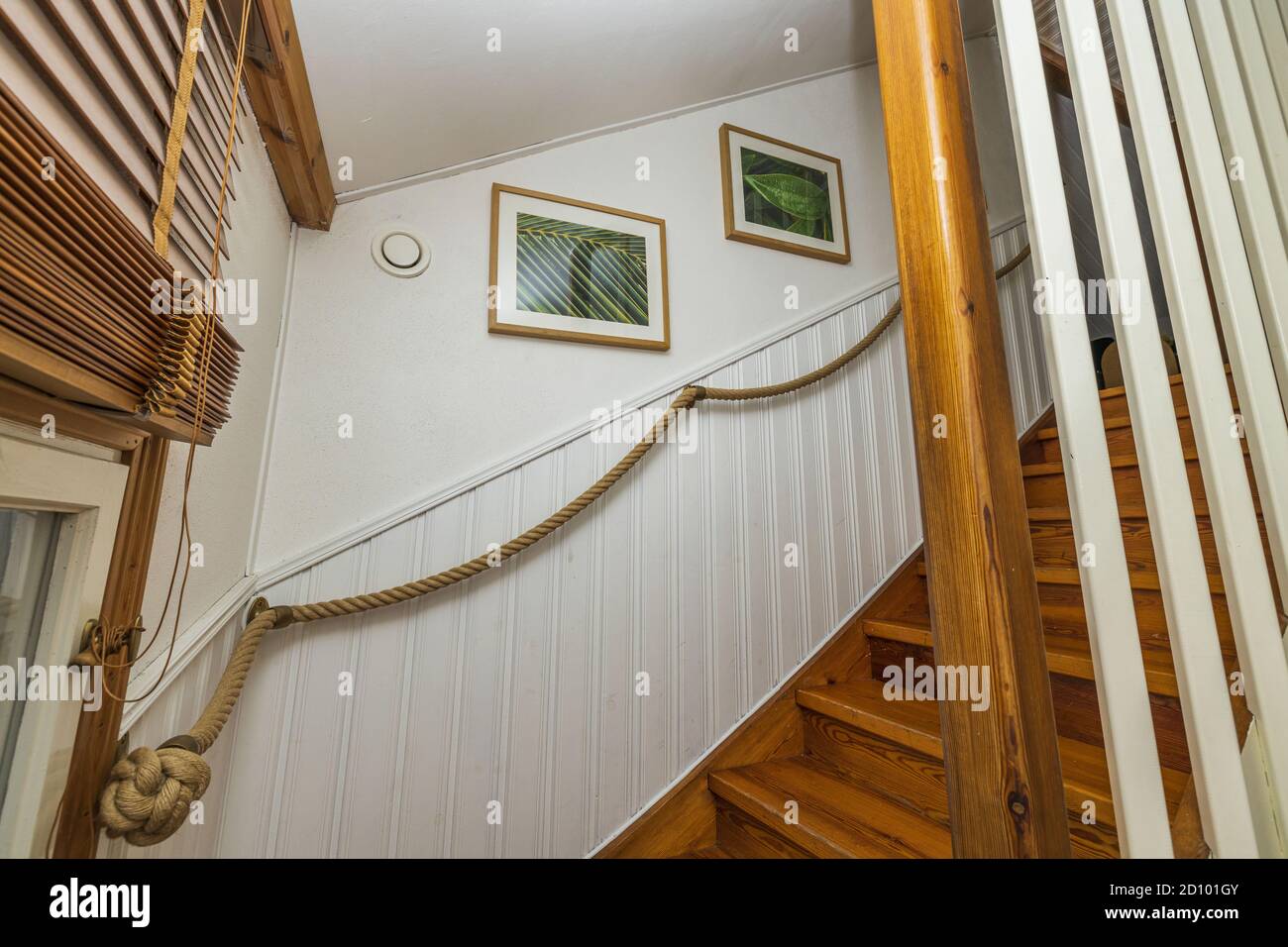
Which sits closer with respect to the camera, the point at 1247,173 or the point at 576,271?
the point at 1247,173

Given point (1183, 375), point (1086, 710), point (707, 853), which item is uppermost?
point (1183, 375)

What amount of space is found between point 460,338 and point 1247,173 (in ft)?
5.06

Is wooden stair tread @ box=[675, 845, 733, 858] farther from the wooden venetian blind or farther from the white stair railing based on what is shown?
the wooden venetian blind

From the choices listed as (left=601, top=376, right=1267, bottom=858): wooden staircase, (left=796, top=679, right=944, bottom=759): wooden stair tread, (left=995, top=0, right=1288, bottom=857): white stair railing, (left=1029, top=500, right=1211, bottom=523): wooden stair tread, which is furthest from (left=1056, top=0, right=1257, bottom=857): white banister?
(left=1029, top=500, right=1211, bottom=523): wooden stair tread

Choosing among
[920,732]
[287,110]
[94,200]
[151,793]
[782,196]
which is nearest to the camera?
[94,200]

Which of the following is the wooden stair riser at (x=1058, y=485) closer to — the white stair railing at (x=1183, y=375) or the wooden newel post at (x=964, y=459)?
the white stair railing at (x=1183, y=375)

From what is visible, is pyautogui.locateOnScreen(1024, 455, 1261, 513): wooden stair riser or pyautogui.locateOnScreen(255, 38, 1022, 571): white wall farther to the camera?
pyautogui.locateOnScreen(1024, 455, 1261, 513): wooden stair riser

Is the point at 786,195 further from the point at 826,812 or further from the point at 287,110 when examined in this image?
the point at 826,812

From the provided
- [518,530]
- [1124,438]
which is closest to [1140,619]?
[1124,438]

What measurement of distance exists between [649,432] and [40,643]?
1311mm

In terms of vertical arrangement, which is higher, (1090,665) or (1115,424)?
(1115,424)

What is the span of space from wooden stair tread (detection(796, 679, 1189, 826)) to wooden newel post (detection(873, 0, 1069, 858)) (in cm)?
24

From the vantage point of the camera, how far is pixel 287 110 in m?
1.07

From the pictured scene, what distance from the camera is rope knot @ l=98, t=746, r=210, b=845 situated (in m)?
0.63
